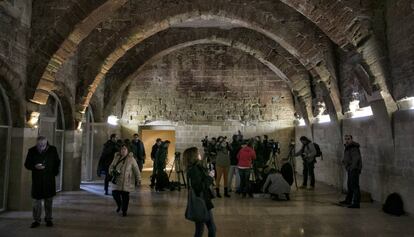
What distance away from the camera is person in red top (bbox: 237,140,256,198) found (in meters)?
7.24

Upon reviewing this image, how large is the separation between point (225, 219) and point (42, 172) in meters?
2.87

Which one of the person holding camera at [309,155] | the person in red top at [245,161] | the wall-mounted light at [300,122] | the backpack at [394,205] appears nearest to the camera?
the backpack at [394,205]

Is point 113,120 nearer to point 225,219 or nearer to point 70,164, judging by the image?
point 70,164

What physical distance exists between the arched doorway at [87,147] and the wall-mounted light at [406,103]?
8262mm

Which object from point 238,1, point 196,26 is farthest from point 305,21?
point 196,26

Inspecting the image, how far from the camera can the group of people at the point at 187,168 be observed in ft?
12.0

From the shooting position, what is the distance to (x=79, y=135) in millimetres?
8742

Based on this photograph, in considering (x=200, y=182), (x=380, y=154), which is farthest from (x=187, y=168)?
(x=380, y=154)

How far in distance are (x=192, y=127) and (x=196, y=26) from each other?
395 centimetres

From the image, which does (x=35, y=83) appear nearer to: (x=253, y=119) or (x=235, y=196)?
(x=235, y=196)

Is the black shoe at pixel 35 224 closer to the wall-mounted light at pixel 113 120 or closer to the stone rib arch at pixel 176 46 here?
the stone rib arch at pixel 176 46

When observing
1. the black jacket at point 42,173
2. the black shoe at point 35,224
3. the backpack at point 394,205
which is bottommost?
the black shoe at point 35,224

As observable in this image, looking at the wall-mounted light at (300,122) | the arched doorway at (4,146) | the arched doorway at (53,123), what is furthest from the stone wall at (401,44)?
the arched doorway at (53,123)

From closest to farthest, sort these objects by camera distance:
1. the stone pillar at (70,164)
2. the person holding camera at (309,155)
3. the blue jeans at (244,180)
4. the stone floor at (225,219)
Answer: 1. the stone floor at (225,219)
2. the blue jeans at (244,180)
3. the stone pillar at (70,164)
4. the person holding camera at (309,155)
